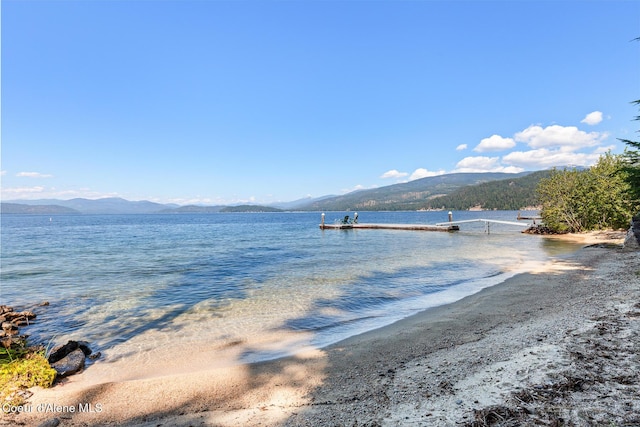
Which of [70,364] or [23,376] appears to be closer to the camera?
[23,376]

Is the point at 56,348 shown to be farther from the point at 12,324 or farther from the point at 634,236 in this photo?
the point at 634,236

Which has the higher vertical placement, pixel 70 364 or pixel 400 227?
pixel 70 364

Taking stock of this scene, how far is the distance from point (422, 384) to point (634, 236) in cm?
2131

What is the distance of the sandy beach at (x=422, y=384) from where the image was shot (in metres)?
3.47

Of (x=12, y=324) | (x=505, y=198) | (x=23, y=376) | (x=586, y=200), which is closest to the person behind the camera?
(x=23, y=376)

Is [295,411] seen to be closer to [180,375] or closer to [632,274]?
[180,375]

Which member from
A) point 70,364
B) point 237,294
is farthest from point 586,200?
point 70,364

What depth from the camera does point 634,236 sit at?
59.6 feet

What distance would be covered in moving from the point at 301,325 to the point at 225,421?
4.92m

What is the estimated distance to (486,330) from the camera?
7.02 meters

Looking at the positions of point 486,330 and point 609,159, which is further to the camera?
point 609,159

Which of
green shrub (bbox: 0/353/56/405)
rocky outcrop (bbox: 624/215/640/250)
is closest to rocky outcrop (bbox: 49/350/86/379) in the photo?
green shrub (bbox: 0/353/56/405)

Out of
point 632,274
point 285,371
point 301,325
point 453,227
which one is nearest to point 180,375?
point 285,371

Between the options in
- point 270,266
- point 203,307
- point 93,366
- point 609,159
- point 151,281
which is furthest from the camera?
point 609,159
